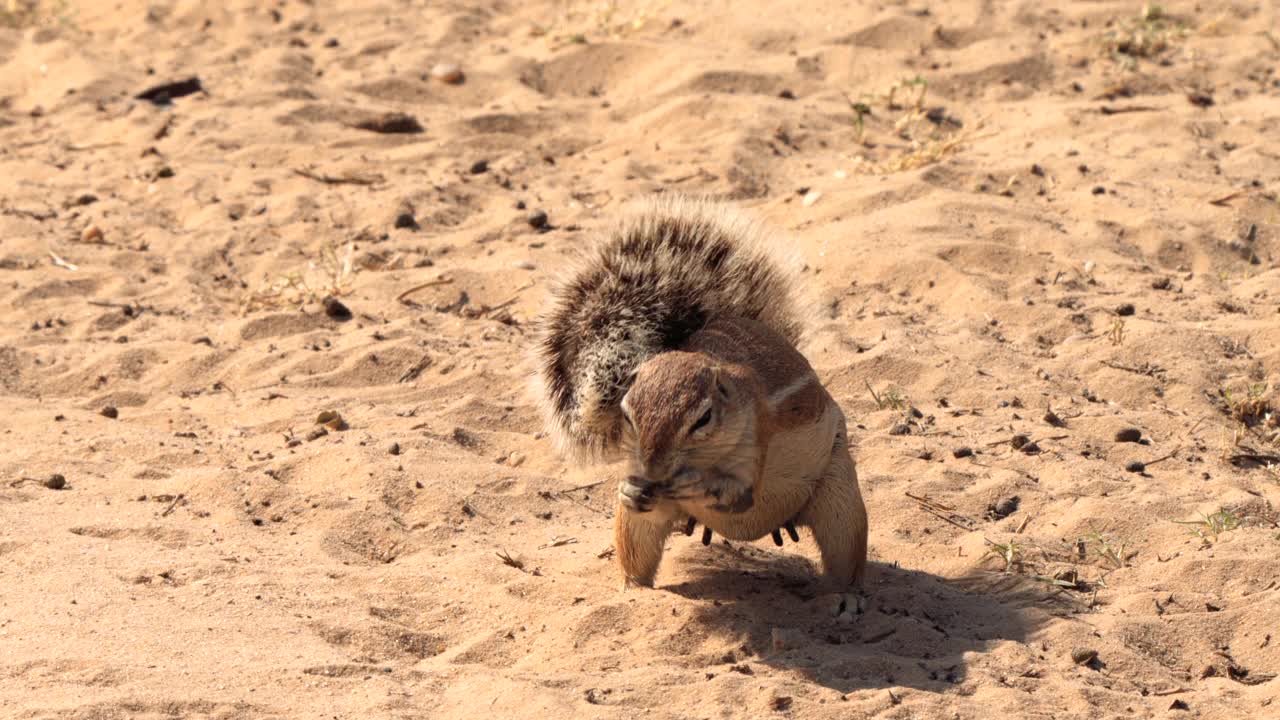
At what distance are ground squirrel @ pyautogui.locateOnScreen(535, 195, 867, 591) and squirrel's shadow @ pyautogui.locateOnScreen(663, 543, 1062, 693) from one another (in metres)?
0.16

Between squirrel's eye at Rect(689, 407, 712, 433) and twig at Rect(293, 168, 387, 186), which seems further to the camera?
twig at Rect(293, 168, 387, 186)

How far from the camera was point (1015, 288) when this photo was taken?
20.4 feet

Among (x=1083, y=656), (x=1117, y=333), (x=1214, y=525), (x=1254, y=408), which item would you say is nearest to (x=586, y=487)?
(x=1083, y=656)

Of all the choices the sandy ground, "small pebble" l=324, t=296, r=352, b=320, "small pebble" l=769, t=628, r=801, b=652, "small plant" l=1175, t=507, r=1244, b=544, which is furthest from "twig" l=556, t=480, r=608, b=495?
"small plant" l=1175, t=507, r=1244, b=544

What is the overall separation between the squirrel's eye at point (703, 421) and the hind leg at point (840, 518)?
0.58 m

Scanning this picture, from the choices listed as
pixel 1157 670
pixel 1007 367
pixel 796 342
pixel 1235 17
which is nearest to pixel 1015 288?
pixel 1007 367

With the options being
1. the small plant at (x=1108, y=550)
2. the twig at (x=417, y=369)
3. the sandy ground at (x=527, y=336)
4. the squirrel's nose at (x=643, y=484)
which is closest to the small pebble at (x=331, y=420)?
the sandy ground at (x=527, y=336)

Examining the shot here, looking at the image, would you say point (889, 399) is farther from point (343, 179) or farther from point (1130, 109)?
point (343, 179)

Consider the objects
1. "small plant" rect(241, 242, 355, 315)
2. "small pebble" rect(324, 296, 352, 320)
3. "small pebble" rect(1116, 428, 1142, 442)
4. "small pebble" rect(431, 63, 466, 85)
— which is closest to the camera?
"small pebble" rect(1116, 428, 1142, 442)

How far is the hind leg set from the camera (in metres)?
4.12

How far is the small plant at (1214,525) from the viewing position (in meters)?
4.37

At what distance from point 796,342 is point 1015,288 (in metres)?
2.03

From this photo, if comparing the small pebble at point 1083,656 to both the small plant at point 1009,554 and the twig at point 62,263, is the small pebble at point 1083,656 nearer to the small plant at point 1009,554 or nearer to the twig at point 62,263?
the small plant at point 1009,554

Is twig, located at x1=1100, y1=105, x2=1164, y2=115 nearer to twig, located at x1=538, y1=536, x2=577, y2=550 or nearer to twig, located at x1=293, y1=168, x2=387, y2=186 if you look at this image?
twig, located at x1=293, y1=168, x2=387, y2=186
